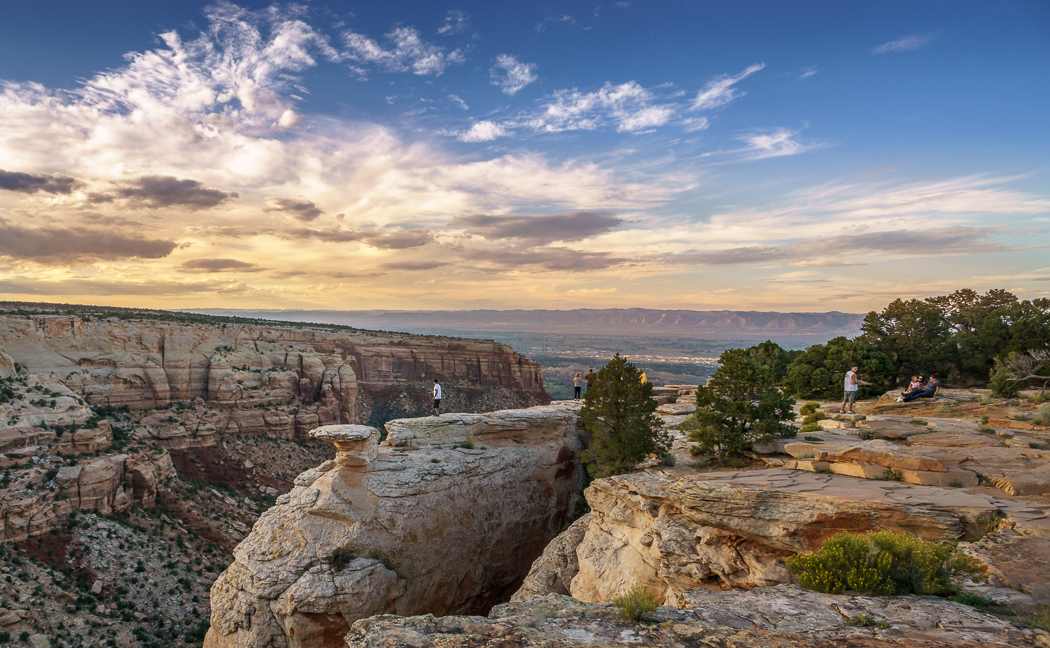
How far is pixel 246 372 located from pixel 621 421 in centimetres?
5135

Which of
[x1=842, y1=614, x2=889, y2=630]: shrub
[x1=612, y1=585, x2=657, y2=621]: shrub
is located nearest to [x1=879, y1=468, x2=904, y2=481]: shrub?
[x1=842, y1=614, x2=889, y2=630]: shrub

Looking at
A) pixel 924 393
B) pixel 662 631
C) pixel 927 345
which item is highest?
pixel 927 345

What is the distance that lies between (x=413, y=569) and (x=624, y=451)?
1105 centimetres

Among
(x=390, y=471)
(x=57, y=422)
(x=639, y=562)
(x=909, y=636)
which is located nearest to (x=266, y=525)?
(x=390, y=471)

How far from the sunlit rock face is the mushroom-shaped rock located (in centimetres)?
2807

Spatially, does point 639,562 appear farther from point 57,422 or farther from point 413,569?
point 57,422

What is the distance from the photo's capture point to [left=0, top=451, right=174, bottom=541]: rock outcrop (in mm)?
27625

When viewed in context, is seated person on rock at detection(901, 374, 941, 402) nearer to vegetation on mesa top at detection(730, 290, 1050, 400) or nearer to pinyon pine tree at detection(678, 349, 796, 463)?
vegetation on mesa top at detection(730, 290, 1050, 400)

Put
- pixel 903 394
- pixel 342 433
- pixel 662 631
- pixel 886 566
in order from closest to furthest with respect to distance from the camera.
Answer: pixel 662 631 → pixel 886 566 → pixel 342 433 → pixel 903 394

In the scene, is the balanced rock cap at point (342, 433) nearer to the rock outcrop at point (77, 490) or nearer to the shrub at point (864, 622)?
the shrub at point (864, 622)

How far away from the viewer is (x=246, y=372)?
181 ft

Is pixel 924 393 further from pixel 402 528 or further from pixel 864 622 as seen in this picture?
pixel 402 528

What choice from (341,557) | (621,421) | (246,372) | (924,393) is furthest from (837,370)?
(246,372)

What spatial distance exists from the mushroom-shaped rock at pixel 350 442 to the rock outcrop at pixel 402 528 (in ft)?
0.15
